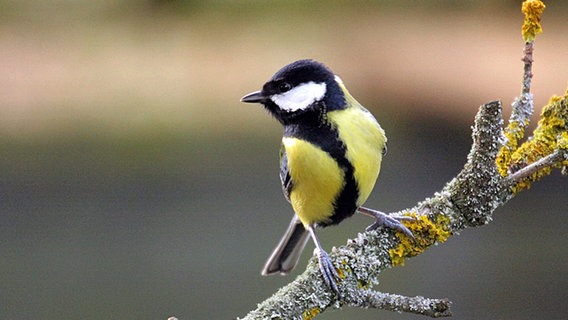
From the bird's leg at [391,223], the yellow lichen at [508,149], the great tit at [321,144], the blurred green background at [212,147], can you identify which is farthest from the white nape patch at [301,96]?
the blurred green background at [212,147]

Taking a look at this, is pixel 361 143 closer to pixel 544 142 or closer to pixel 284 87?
pixel 284 87

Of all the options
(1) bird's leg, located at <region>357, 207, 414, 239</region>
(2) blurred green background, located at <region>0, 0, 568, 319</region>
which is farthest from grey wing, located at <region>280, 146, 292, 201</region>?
(2) blurred green background, located at <region>0, 0, 568, 319</region>

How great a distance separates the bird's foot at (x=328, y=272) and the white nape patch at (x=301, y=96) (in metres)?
0.42

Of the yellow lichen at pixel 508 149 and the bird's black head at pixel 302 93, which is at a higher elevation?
the bird's black head at pixel 302 93

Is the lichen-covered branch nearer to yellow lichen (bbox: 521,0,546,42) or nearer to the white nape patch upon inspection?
yellow lichen (bbox: 521,0,546,42)

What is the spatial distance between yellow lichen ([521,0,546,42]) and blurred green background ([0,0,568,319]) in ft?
4.64

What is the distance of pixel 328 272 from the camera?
1.19 m

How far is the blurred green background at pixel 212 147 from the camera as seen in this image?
8.44 feet

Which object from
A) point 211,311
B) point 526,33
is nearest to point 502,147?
point 526,33

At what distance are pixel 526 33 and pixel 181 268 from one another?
1.65 m

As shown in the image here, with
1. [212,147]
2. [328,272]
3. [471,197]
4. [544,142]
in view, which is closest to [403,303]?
[328,272]

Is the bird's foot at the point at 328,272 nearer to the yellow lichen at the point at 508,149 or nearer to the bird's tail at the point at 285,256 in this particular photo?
→ the yellow lichen at the point at 508,149

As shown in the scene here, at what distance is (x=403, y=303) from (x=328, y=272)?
0.14 metres

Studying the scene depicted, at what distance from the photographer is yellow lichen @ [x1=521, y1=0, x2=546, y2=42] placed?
3.91ft
